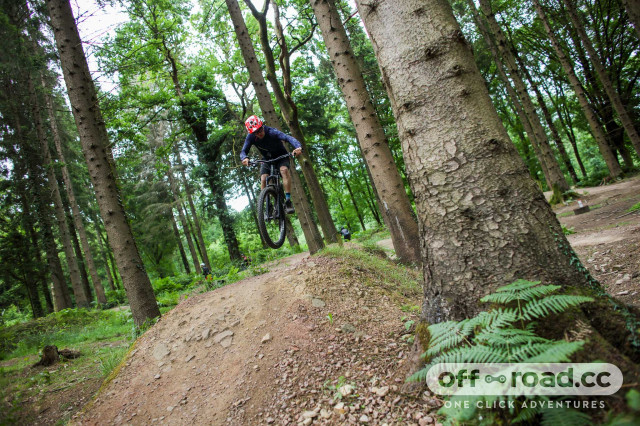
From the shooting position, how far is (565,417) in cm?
117

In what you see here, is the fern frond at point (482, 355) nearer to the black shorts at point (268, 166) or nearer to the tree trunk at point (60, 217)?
the black shorts at point (268, 166)

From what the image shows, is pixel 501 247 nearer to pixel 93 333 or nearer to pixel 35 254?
pixel 93 333

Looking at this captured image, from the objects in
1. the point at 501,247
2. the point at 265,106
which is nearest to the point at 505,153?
the point at 501,247

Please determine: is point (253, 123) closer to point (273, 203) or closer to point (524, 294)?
point (273, 203)

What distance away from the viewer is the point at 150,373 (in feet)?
13.1

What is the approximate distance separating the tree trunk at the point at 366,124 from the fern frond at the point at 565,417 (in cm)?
495

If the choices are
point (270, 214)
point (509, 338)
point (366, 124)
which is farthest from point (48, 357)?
point (509, 338)

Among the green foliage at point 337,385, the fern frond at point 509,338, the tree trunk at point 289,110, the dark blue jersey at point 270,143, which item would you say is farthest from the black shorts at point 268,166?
the fern frond at point 509,338

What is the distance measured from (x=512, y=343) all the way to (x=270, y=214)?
5.34 m

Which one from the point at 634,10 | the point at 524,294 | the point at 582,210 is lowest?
the point at 582,210

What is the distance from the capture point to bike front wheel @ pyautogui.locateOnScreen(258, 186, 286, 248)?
6.02 meters

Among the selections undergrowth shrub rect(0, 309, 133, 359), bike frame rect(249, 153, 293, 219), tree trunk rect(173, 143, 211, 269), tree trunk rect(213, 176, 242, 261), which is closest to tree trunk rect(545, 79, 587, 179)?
tree trunk rect(213, 176, 242, 261)

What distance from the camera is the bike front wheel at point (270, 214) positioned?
6019mm

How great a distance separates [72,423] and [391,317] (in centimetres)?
379
